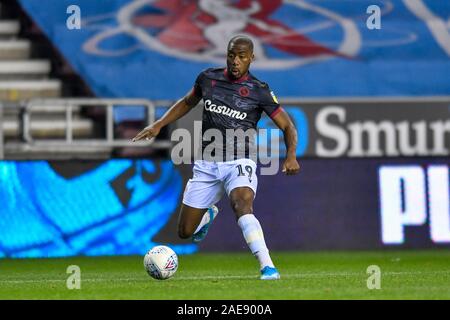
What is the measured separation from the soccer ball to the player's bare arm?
3.72ft

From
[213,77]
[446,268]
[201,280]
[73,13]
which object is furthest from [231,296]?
[73,13]

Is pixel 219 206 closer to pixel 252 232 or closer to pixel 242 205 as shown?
pixel 242 205

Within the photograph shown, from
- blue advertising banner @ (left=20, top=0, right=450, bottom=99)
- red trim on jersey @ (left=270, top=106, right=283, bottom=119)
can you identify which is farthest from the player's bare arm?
blue advertising banner @ (left=20, top=0, right=450, bottom=99)

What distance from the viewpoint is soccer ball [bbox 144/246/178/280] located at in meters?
9.84

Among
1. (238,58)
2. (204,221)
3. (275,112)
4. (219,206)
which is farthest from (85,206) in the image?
(238,58)

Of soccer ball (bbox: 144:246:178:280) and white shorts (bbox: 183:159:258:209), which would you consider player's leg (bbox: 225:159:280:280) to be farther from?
soccer ball (bbox: 144:246:178:280)

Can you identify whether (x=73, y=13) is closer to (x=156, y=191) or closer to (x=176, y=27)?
(x=176, y=27)

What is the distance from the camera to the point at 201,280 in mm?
10234

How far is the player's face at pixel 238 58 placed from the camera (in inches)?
382

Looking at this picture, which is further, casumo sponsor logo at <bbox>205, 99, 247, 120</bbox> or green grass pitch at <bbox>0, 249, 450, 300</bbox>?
casumo sponsor logo at <bbox>205, 99, 247, 120</bbox>

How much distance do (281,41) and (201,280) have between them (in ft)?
31.9

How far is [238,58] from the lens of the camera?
980cm

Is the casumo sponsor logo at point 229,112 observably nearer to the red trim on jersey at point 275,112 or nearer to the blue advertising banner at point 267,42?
the red trim on jersey at point 275,112

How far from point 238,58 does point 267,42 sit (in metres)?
9.70
